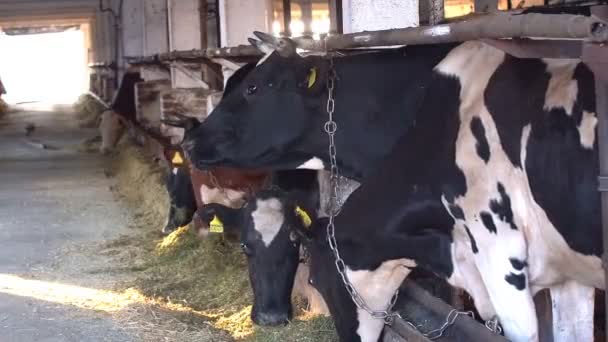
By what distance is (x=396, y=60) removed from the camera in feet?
14.0

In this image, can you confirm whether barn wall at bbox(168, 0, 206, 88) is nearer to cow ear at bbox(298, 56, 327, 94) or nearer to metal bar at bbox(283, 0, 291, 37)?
metal bar at bbox(283, 0, 291, 37)

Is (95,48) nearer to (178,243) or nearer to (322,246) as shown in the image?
(178,243)

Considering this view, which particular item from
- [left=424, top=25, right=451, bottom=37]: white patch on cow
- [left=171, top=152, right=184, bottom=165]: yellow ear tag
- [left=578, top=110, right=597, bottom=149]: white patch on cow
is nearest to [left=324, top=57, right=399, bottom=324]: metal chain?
[left=424, top=25, right=451, bottom=37]: white patch on cow

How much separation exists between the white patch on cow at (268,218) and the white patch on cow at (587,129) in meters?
2.56

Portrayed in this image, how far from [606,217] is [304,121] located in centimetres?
191

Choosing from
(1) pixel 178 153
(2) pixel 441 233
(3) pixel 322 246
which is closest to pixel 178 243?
(1) pixel 178 153

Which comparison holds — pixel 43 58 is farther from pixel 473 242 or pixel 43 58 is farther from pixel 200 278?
pixel 473 242

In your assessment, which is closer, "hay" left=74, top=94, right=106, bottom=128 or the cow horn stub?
the cow horn stub

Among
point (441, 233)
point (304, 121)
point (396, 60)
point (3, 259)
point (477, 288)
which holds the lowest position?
point (3, 259)

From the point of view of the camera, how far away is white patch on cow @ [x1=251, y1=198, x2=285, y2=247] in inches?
208

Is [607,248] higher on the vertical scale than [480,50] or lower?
lower

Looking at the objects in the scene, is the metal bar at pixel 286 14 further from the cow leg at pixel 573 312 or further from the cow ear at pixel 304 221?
the cow leg at pixel 573 312

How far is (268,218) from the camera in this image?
5.33 metres

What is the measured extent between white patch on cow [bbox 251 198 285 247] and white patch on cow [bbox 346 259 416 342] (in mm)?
1066
